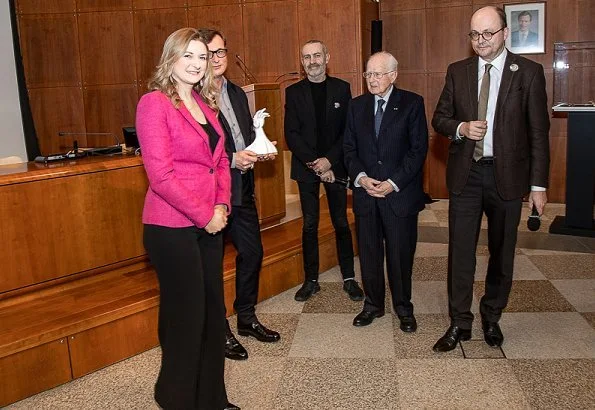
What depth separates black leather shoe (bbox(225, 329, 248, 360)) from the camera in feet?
11.6

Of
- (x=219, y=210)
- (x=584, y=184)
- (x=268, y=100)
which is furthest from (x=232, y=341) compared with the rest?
(x=584, y=184)

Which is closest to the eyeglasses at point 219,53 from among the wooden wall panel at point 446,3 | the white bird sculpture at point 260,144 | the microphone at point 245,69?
the white bird sculpture at point 260,144

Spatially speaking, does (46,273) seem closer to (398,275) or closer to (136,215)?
(136,215)

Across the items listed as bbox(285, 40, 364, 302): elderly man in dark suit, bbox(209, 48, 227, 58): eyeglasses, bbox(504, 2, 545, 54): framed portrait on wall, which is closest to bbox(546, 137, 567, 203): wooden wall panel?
bbox(504, 2, 545, 54): framed portrait on wall

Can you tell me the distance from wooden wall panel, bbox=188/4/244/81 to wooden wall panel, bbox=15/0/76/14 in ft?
4.98

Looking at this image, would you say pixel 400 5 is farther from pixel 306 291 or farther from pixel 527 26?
pixel 306 291

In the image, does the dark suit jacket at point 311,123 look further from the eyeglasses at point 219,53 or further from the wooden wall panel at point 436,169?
the wooden wall panel at point 436,169

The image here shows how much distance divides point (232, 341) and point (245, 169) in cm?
99

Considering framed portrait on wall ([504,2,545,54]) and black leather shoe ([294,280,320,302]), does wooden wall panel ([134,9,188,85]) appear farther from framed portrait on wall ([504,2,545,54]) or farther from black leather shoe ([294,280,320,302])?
black leather shoe ([294,280,320,302])

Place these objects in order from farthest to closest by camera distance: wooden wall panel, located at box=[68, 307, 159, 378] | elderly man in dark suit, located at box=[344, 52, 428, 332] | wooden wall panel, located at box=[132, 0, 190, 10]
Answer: wooden wall panel, located at box=[132, 0, 190, 10], elderly man in dark suit, located at box=[344, 52, 428, 332], wooden wall panel, located at box=[68, 307, 159, 378]

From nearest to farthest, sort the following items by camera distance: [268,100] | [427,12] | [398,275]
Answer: [398,275]
[268,100]
[427,12]

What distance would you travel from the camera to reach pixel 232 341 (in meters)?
3.60

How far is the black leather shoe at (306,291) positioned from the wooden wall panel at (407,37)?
4.36 metres

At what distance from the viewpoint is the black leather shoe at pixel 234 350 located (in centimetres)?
354
